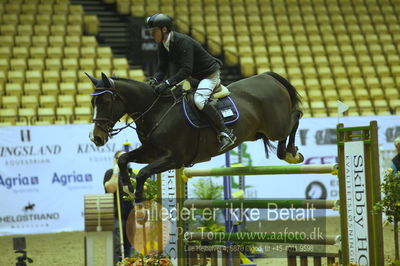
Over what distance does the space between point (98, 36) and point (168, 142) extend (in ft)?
31.1

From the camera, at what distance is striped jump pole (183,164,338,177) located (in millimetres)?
4605

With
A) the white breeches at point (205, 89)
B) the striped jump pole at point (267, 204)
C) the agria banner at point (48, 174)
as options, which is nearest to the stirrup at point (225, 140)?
the white breeches at point (205, 89)

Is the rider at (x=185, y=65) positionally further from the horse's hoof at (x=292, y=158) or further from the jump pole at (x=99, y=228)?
the jump pole at (x=99, y=228)

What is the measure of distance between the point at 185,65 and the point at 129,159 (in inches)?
35.4

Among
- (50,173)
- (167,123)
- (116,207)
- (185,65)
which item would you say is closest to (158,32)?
(185,65)

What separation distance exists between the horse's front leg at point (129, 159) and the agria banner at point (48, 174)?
4810 millimetres

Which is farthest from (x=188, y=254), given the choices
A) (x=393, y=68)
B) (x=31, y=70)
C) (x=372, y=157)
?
(x=393, y=68)

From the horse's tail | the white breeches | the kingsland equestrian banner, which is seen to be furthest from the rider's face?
the kingsland equestrian banner

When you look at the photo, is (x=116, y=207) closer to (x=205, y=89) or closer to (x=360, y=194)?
(x=205, y=89)

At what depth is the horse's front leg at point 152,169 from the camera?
471 cm

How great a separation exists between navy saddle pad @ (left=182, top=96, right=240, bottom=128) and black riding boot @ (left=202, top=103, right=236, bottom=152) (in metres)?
0.09

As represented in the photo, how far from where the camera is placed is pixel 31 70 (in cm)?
1193

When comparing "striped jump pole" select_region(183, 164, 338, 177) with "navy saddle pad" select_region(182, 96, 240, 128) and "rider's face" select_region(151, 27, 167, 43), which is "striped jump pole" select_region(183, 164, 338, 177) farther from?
"rider's face" select_region(151, 27, 167, 43)

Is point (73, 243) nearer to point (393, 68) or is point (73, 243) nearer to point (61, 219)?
point (61, 219)
